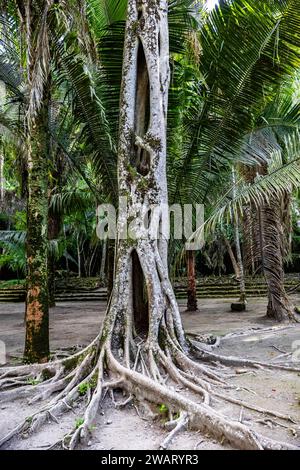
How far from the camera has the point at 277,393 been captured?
3.44 meters

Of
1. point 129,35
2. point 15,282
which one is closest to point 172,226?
point 129,35

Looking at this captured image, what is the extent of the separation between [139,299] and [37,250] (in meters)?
1.32

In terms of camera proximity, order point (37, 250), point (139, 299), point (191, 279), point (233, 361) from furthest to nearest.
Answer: point (191, 279), point (139, 299), point (37, 250), point (233, 361)

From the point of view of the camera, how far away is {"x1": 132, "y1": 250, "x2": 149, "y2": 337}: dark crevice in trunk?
4637mm

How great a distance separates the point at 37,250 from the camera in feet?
15.2

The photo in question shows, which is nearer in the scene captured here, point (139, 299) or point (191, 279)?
point (139, 299)

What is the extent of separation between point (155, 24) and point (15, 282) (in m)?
14.9

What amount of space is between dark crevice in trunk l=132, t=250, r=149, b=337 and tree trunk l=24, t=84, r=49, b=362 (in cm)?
102

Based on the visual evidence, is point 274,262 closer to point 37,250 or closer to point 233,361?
point 233,361

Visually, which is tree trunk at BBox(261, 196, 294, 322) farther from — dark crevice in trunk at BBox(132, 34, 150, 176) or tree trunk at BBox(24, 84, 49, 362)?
tree trunk at BBox(24, 84, 49, 362)

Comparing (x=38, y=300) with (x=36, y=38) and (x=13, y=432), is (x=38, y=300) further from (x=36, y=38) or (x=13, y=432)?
(x=36, y=38)

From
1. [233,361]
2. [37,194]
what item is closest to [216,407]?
[233,361]

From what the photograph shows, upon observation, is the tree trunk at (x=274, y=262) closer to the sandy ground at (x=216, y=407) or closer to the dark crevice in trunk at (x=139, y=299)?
the sandy ground at (x=216, y=407)

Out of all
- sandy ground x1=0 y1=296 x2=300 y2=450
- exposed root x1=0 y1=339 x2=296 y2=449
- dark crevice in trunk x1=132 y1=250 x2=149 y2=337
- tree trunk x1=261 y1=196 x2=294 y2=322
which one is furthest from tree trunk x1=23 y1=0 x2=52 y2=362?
tree trunk x1=261 y1=196 x2=294 y2=322
